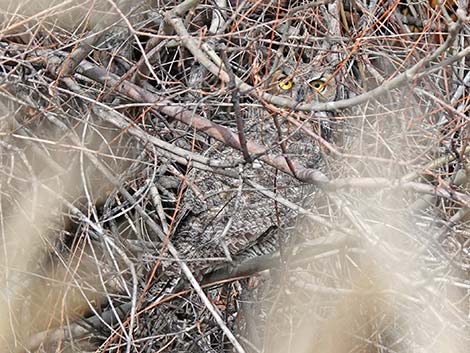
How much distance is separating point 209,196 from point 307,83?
660 millimetres

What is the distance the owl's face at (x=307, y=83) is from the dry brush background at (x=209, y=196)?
6cm

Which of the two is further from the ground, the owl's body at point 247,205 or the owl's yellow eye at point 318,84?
the owl's yellow eye at point 318,84

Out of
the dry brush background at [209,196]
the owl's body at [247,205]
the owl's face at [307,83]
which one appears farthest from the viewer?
the owl's body at [247,205]

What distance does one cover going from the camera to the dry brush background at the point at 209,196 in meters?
2.80

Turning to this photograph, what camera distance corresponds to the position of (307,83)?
338 cm

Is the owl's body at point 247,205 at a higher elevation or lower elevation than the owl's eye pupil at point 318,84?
lower

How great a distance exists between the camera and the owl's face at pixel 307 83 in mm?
3258

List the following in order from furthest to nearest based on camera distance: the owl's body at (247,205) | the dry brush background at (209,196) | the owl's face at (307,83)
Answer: the owl's body at (247,205) → the owl's face at (307,83) → the dry brush background at (209,196)

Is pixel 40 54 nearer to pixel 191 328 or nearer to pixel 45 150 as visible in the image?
pixel 45 150

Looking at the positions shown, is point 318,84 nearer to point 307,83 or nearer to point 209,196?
point 307,83

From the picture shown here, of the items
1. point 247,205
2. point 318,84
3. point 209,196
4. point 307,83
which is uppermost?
point 307,83

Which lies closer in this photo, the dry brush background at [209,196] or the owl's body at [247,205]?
the dry brush background at [209,196]

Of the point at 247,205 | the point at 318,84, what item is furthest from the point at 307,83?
the point at 247,205

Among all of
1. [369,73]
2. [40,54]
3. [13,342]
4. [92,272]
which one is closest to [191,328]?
[92,272]
